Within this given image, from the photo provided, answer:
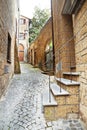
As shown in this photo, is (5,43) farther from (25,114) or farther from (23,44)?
(23,44)

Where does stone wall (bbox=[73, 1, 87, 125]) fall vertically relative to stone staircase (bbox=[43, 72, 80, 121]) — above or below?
above

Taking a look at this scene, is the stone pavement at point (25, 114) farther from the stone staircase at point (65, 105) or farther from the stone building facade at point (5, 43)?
the stone building facade at point (5, 43)

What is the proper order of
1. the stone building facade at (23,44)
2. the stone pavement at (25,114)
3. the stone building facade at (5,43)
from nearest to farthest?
the stone pavement at (25,114)
the stone building facade at (5,43)
the stone building facade at (23,44)

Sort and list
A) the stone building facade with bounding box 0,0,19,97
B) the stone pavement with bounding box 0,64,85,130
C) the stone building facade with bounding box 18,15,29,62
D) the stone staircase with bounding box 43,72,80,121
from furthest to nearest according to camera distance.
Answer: the stone building facade with bounding box 18,15,29,62 < the stone building facade with bounding box 0,0,19,97 < the stone staircase with bounding box 43,72,80,121 < the stone pavement with bounding box 0,64,85,130

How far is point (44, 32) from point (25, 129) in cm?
737

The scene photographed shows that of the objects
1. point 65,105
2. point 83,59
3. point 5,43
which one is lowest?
A: point 65,105

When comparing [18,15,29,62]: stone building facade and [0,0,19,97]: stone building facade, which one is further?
[18,15,29,62]: stone building facade

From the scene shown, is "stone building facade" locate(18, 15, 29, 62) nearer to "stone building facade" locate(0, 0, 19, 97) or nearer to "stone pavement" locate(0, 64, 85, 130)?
"stone building facade" locate(0, 0, 19, 97)

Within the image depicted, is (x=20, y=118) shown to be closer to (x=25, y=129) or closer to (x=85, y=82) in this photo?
(x=25, y=129)

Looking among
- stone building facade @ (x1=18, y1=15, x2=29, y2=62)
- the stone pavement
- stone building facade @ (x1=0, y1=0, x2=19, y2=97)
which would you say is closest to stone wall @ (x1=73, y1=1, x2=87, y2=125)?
the stone pavement

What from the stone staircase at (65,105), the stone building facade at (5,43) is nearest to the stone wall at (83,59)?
the stone staircase at (65,105)

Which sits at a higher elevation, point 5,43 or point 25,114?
point 5,43

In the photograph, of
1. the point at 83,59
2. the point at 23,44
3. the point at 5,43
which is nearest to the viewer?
the point at 83,59

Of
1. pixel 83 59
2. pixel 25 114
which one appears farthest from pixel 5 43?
pixel 83 59
